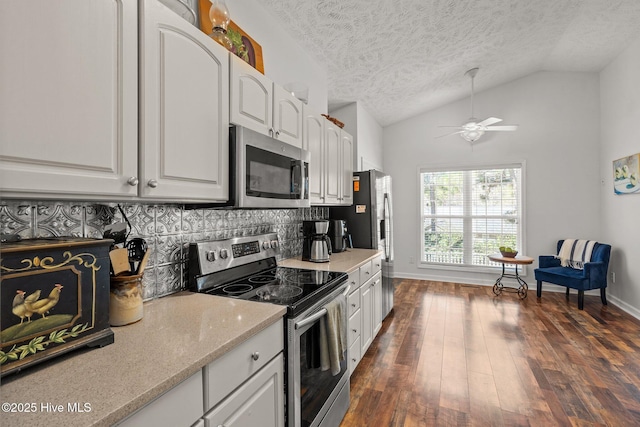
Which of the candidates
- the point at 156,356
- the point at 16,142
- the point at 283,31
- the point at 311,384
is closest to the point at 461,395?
the point at 311,384

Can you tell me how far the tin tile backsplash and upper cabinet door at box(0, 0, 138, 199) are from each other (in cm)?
30

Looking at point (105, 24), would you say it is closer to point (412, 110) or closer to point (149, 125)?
point (149, 125)

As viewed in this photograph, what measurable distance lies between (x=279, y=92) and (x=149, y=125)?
38.5 inches

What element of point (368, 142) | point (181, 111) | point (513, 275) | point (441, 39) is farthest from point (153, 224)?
point (513, 275)

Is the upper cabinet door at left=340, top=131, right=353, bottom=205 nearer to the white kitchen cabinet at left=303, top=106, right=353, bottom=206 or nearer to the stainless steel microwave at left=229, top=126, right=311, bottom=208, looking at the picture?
the white kitchen cabinet at left=303, top=106, right=353, bottom=206

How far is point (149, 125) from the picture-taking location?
40.9 inches

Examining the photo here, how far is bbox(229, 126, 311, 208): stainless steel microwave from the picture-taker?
4.72 feet

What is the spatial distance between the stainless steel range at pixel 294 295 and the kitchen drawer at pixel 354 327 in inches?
10.2

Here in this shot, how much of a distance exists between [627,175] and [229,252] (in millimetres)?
4648

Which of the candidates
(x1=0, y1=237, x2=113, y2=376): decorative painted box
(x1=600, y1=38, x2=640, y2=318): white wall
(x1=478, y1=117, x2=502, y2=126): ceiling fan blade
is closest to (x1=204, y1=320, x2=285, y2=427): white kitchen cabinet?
(x1=0, y1=237, x2=113, y2=376): decorative painted box

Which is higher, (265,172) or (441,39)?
(441,39)

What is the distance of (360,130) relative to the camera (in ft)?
14.1

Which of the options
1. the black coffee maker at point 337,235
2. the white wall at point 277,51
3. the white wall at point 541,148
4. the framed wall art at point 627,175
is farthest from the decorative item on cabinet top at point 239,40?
the framed wall art at point 627,175

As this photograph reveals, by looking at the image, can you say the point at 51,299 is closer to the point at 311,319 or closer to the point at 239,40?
the point at 311,319
